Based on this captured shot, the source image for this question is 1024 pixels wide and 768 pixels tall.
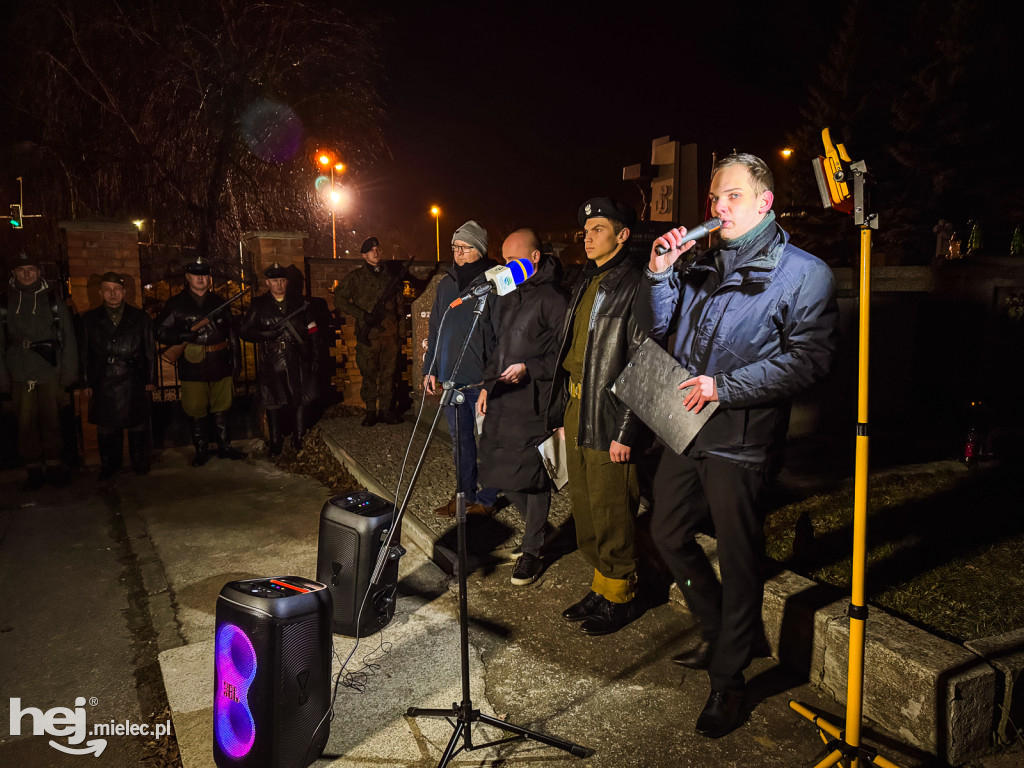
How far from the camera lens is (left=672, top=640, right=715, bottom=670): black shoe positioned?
3236 mm

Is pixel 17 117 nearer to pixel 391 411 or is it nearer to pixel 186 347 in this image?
pixel 186 347

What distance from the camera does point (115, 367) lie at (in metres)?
Result: 6.75

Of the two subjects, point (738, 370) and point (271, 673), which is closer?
point (271, 673)

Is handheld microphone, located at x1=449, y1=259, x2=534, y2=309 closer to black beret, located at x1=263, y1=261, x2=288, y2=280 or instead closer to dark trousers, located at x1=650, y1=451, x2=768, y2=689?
dark trousers, located at x1=650, y1=451, x2=768, y2=689

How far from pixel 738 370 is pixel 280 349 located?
6.02 m

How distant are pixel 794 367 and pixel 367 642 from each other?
250 centimetres

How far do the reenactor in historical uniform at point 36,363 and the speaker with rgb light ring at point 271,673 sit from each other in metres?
5.16

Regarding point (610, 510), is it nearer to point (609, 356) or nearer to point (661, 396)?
point (609, 356)

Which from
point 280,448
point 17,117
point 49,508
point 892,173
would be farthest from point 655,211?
point 892,173

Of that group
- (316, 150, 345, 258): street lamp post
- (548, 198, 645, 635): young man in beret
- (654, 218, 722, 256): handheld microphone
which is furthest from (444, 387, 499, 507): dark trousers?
(316, 150, 345, 258): street lamp post

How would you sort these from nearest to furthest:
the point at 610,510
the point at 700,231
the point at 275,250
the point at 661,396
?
the point at 700,231, the point at 661,396, the point at 610,510, the point at 275,250

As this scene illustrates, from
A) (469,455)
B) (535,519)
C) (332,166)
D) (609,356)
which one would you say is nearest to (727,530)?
(609,356)

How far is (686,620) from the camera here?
3.73m

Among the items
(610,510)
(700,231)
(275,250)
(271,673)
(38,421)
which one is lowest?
(271,673)
